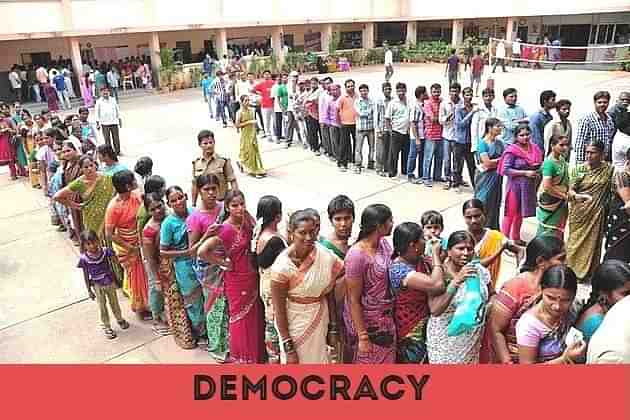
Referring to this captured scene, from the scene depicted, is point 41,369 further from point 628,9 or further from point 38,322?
point 628,9

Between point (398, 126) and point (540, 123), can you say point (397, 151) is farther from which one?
point (540, 123)

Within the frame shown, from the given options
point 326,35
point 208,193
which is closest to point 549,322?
point 208,193

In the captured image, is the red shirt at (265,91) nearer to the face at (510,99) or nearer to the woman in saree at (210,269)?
the face at (510,99)

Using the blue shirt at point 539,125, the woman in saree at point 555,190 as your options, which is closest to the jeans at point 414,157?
the blue shirt at point 539,125

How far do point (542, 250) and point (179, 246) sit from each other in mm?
2303

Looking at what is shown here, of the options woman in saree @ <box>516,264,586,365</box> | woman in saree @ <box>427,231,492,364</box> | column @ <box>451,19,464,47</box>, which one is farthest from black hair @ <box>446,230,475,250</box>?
column @ <box>451,19,464,47</box>

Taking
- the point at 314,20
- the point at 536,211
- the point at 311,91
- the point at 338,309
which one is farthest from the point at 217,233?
the point at 314,20

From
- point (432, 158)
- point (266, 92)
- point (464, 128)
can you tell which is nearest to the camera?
point (464, 128)

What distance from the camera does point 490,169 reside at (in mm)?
5328

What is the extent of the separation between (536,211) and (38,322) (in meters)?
4.59

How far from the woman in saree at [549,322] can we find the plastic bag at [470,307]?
195 mm

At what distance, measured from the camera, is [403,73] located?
22547 millimetres

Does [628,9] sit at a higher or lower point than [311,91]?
higher

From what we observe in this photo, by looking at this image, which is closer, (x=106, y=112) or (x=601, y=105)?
(x=601, y=105)
